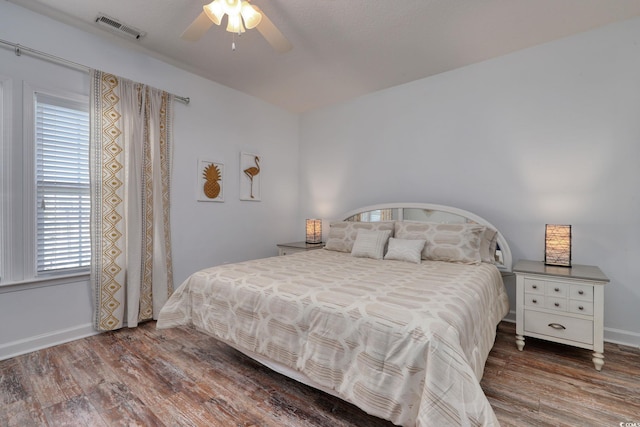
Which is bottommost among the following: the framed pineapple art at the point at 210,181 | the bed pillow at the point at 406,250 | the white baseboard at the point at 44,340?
the white baseboard at the point at 44,340

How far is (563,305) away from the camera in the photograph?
7.23 ft

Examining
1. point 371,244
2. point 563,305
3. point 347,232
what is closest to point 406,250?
point 371,244

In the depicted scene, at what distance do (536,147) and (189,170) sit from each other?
372cm

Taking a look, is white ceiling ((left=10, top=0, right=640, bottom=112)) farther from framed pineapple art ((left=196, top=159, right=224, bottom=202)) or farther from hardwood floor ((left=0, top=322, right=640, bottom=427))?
hardwood floor ((left=0, top=322, right=640, bottom=427))

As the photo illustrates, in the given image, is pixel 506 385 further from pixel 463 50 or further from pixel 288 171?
pixel 288 171

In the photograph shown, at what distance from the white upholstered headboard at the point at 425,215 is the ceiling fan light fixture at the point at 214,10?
2.59m

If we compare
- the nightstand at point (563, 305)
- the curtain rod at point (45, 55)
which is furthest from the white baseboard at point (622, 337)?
the curtain rod at point (45, 55)

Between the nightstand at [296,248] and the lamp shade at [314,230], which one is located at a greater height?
the lamp shade at [314,230]

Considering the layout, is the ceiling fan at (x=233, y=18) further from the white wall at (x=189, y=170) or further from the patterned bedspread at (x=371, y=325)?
the patterned bedspread at (x=371, y=325)

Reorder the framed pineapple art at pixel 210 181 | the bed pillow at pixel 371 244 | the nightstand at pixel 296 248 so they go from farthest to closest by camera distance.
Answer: the nightstand at pixel 296 248
the framed pineapple art at pixel 210 181
the bed pillow at pixel 371 244

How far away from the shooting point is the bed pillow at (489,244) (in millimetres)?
2798

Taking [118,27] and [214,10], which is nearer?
[214,10]

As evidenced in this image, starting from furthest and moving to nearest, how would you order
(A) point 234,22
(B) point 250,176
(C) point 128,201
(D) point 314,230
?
(D) point 314,230 < (B) point 250,176 < (C) point 128,201 < (A) point 234,22

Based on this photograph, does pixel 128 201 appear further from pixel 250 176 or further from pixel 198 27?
pixel 198 27
